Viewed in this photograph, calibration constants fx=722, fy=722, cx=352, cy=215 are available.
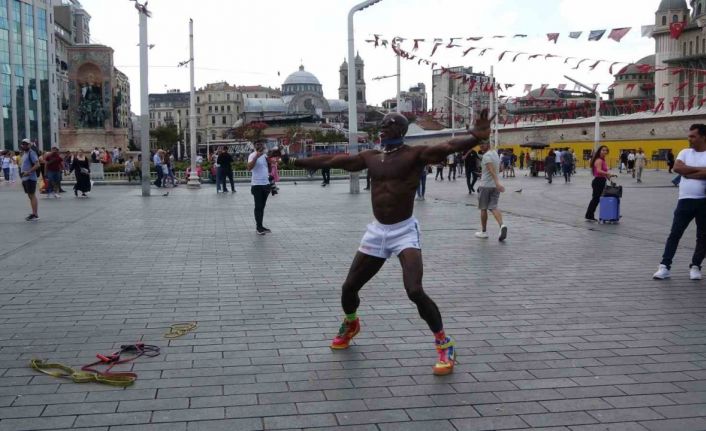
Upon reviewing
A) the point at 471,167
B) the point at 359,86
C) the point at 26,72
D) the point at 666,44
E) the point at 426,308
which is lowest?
the point at 426,308

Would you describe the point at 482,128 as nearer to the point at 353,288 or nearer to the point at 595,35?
the point at 353,288

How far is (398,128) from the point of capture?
16.9 ft

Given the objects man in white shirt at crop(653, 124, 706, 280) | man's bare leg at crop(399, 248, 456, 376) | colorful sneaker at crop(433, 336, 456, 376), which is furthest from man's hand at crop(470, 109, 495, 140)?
man in white shirt at crop(653, 124, 706, 280)

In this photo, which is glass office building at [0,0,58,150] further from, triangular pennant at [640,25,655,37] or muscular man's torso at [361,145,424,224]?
muscular man's torso at [361,145,424,224]

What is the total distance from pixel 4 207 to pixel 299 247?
11.4 m

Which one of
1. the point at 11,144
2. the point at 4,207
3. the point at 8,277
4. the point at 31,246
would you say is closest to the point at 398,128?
the point at 8,277

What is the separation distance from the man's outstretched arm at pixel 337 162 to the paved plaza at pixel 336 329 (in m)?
1.35

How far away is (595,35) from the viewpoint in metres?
19.1

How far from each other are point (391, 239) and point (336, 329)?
122 centimetres

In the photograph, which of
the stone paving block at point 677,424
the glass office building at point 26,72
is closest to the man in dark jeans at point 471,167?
the stone paving block at point 677,424

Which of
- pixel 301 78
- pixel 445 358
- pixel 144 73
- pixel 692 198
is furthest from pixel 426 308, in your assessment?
pixel 301 78

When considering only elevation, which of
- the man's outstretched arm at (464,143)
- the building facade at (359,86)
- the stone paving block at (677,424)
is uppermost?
the building facade at (359,86)

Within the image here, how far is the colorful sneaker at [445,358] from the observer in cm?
471

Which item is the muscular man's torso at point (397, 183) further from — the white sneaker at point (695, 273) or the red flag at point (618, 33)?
the red flag at point (618, 33)
